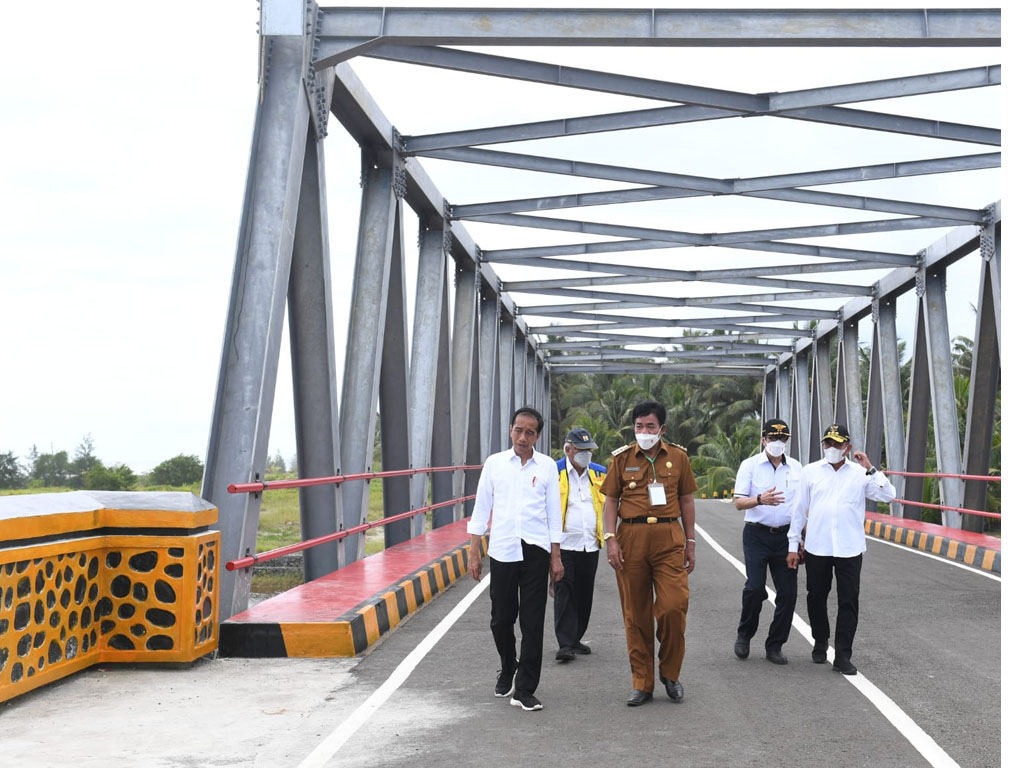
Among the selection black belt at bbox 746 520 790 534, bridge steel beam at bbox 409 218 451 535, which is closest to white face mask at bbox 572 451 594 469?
black belt at bbox 746 520 790 534

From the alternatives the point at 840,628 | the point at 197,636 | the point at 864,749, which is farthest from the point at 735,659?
the point at 197,636

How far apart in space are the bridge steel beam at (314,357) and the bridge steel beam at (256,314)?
0.81 m

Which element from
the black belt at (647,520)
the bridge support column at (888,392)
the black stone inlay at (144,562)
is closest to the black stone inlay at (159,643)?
the black stone inlay at (144,562)

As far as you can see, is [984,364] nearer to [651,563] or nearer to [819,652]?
[819,652]

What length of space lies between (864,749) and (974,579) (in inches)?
321

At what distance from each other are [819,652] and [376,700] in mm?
2933

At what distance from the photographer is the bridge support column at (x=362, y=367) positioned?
39.7 ft

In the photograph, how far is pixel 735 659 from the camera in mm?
7535

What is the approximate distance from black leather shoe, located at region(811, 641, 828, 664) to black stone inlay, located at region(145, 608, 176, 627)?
400cm

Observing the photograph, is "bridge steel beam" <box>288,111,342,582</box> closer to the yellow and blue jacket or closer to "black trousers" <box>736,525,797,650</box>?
the yellow and blue jacket

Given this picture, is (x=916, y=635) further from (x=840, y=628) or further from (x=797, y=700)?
(x=797, y=700)

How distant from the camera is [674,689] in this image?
617cm

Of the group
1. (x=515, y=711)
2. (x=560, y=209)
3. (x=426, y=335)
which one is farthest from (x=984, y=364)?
(x=515, y=711)

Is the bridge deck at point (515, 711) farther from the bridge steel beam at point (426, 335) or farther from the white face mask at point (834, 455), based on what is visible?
the bridge steel beam at point (426, 335)
